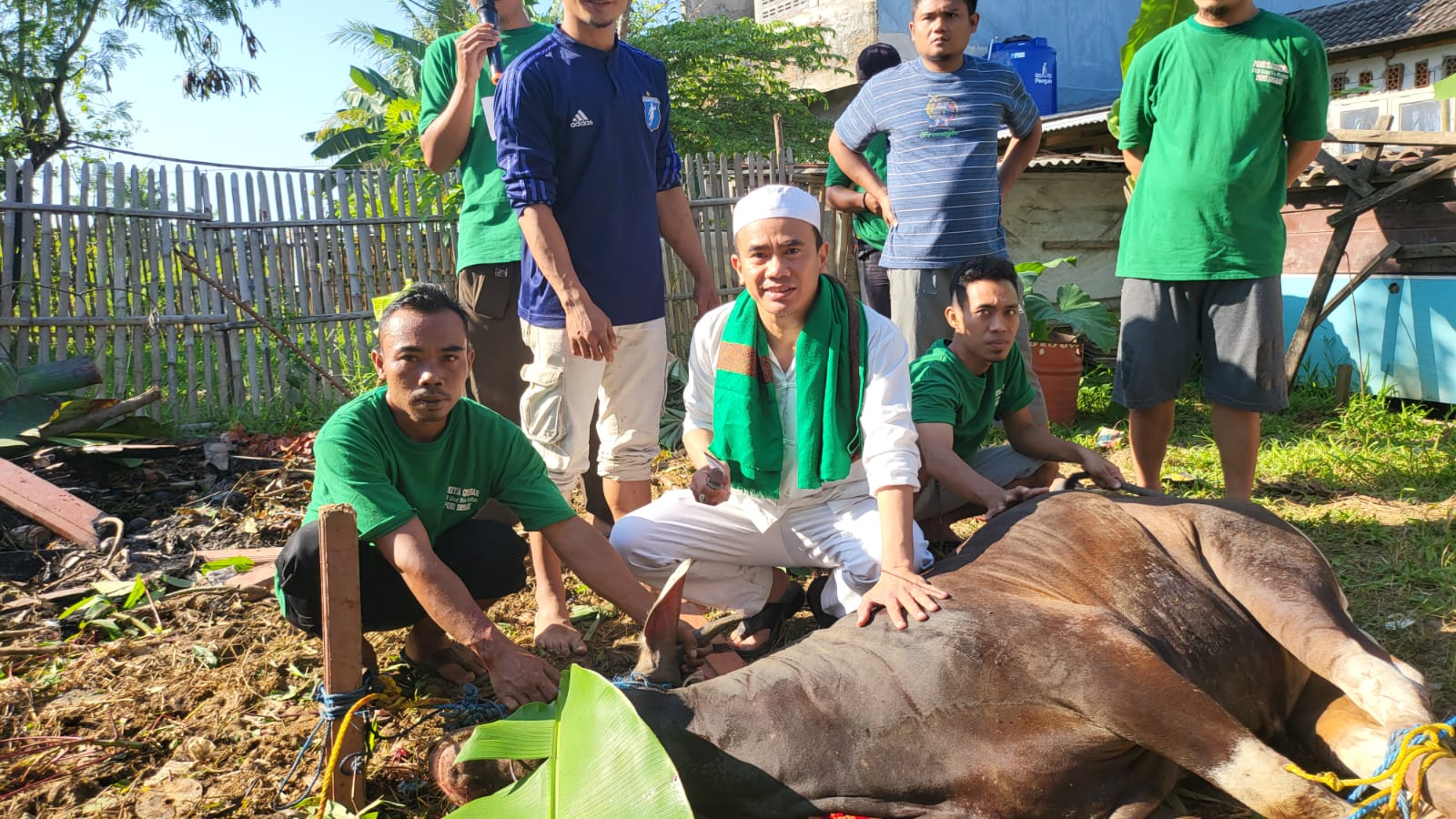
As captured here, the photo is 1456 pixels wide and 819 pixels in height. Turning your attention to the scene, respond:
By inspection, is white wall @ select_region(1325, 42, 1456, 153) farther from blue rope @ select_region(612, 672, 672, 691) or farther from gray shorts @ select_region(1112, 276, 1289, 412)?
blue rope @ select_region(612, 672, 672, 691)

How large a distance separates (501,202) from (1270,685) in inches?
126

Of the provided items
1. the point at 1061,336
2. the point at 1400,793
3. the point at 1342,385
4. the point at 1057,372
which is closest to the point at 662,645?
the point at 1400,793

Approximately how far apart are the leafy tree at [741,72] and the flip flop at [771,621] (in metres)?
16.4

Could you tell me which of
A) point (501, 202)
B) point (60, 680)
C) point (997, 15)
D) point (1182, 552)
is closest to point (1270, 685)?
point (1182, 552)

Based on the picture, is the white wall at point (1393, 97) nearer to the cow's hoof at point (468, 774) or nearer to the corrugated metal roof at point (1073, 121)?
the corrugated metal roof at point (1073, 121)

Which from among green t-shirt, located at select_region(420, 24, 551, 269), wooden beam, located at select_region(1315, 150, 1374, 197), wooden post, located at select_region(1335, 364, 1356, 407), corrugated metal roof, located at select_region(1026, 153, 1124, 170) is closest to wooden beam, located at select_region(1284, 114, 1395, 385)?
A: wooden beam, located at select_region(1315, 150, 1374, 197)

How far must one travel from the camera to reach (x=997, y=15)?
19.2 meters

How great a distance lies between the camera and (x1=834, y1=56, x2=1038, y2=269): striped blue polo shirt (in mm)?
4496

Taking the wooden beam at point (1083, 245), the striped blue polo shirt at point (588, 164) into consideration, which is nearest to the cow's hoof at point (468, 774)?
the striped blue polo shirt at point (588, 164)

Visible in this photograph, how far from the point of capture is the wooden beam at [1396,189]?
659 cm

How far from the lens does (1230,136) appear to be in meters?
4.09

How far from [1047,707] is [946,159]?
9.04ft

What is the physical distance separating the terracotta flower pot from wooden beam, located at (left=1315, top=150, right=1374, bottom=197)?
2090 mm

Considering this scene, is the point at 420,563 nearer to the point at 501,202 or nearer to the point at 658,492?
the point at 501,202
